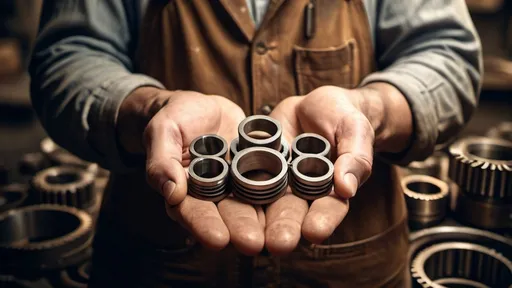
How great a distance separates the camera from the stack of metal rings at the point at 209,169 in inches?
36.1

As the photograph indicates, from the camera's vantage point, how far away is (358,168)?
925 mm

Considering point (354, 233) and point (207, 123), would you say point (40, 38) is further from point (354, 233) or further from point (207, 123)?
point (354, 233)

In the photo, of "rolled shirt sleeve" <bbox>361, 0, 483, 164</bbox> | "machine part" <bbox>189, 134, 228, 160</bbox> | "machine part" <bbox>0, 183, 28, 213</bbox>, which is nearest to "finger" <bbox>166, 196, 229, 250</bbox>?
"machine part" <bbox>189, 134, 228, 160</bbox>

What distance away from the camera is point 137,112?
107 cm

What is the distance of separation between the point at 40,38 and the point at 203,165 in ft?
1.61

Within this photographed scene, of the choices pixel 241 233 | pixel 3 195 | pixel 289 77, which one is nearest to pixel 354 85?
pixel 289 77

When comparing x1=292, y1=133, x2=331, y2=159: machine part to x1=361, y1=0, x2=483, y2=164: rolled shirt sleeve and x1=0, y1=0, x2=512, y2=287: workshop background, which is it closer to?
x1=361, y1=0, x2=483, y2=164: rolled shirt sleeve

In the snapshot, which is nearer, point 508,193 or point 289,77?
point 289,77

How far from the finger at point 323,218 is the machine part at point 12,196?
3.43ft

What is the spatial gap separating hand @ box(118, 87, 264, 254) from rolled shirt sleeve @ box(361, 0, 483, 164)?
337 millimetres

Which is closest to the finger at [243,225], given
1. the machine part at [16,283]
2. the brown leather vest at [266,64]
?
the brown leather vest at [266,64]

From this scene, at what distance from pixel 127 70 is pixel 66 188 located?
524 mm

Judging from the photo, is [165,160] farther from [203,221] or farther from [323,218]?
[323,218]

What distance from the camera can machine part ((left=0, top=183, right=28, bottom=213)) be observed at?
5.25ft
